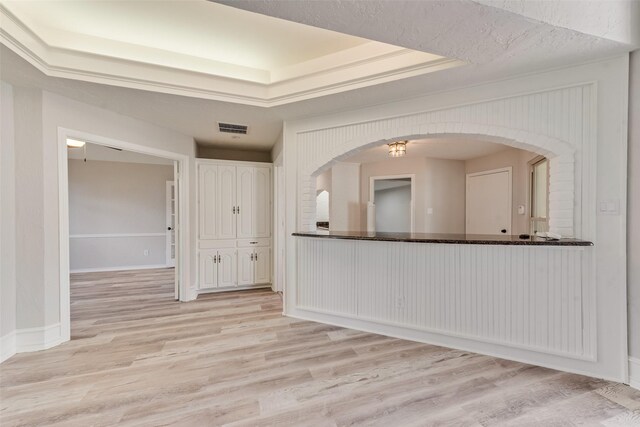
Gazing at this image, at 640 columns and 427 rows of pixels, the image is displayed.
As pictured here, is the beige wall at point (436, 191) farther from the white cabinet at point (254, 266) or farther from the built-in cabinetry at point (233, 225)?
the white cabinet at point (254, 266)

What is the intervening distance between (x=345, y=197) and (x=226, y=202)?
2.70 m

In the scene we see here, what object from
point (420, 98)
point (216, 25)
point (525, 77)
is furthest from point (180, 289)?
point (525, 77)

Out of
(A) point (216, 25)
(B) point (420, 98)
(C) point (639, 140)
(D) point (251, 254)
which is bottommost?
(D) point (251, 254)

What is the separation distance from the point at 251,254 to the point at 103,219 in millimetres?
3917

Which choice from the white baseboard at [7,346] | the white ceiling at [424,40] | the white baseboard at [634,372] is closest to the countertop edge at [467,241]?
the white baseboard at [634,372]

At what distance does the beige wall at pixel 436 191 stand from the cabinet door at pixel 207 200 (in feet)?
11.9

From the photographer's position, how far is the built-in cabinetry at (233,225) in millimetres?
4207

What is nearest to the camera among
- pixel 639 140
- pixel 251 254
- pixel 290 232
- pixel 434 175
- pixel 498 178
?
pixel 639 140

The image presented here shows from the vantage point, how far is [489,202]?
17.0ft

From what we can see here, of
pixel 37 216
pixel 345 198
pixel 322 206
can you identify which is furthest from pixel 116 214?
pixel 345 198

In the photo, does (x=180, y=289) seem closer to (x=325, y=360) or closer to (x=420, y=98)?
(x=325, y=360)

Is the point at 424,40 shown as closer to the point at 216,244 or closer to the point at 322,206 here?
the point at 216,244

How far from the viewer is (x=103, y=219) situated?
5906mm

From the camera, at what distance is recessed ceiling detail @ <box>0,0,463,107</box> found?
1.98m
